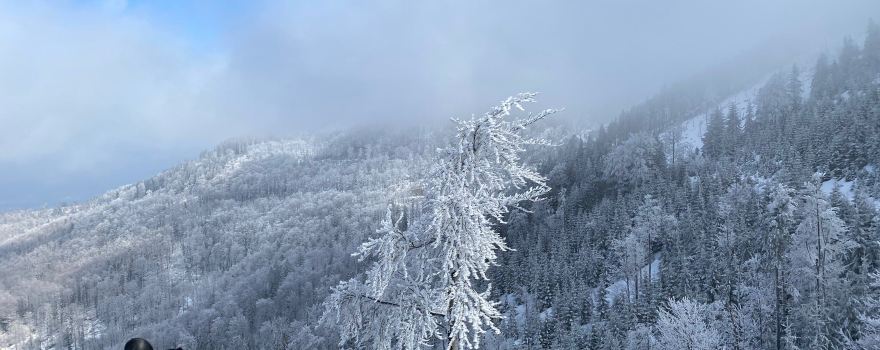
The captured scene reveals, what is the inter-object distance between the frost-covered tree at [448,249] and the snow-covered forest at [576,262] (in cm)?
4

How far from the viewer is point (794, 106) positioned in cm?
14112

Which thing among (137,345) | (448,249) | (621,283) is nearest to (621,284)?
(621,283)

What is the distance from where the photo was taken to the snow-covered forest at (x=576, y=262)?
882 cm

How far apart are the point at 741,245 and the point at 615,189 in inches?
2818

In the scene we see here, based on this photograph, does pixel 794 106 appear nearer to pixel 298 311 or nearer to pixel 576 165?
pixel 576 165

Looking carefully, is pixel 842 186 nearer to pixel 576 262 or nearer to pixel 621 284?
pixel 621 284

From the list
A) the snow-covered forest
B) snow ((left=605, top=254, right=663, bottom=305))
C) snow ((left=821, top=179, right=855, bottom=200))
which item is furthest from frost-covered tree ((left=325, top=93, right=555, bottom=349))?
snow ((left=821, top=179, right=855, bottom=200))

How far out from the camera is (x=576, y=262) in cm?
9231

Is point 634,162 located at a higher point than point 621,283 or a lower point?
higher

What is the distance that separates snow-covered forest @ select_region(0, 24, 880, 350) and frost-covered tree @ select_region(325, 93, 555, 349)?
36 mm

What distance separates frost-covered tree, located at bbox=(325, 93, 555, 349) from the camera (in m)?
8.49

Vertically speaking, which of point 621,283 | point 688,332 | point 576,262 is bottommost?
point 621,283

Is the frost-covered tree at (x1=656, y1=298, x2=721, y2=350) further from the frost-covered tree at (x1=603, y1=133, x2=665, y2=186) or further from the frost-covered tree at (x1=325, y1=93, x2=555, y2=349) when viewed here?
the frost-covered tree at (x1=603, y1=133, x2=665, y2=186)

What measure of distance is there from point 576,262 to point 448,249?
88.0 meters
